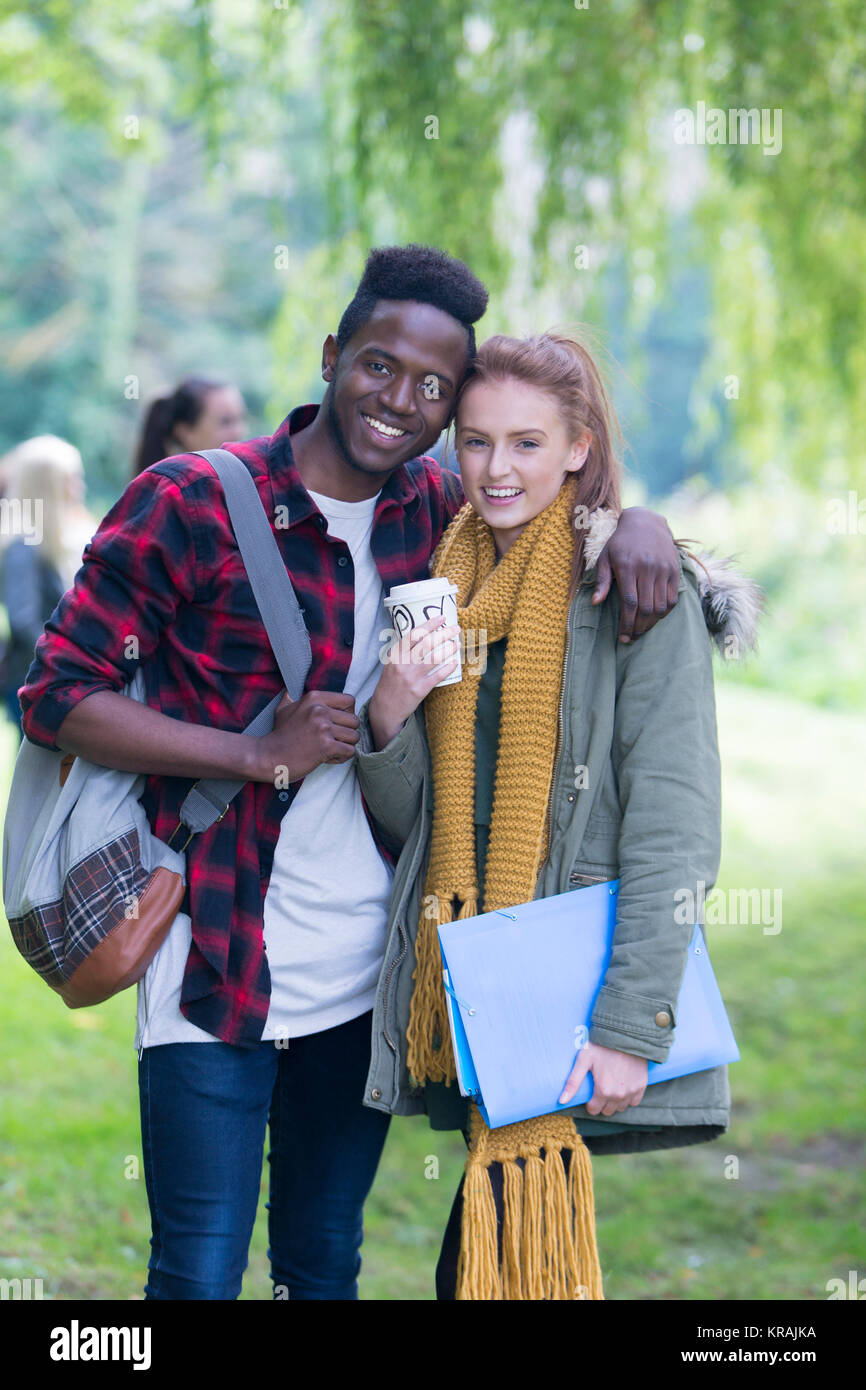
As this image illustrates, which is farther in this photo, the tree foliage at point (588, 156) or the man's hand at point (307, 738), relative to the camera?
the tree foliage at point (588, 156)

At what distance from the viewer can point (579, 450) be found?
2201 millimetres

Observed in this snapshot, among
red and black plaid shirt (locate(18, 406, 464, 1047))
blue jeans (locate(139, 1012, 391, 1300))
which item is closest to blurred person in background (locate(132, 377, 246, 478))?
red and black plaid shirt (locate(18, 406, 464, 1047))

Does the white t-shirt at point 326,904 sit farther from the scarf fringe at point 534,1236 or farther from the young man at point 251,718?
the scarf fringe at point 534,1236

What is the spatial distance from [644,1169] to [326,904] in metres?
2.75

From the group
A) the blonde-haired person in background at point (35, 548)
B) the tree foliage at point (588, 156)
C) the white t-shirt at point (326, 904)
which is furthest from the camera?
the blonde-haired person in background at point (35, 548)

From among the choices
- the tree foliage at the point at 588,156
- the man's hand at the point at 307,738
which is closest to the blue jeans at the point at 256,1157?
the man's hand at the point at 307,738

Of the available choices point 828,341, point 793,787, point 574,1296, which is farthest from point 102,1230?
point 793,787

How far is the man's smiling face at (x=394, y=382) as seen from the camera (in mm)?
2088

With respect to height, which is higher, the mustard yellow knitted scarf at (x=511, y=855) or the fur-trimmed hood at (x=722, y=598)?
the fur-trimmed hood at (x=722, y=598)

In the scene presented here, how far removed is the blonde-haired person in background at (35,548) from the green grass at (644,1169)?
4.58ft

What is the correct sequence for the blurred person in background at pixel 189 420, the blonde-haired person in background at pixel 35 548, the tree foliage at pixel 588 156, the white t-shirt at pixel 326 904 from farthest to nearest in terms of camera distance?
the blonde-haired person in background at pixel 35 548 → the tree foliage at pixel 588 156 → the blurred person in background at pixel 189 420 → the white t-shirt at pixel 326 904

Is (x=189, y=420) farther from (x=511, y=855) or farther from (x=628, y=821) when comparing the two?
(x=628, y=821)
